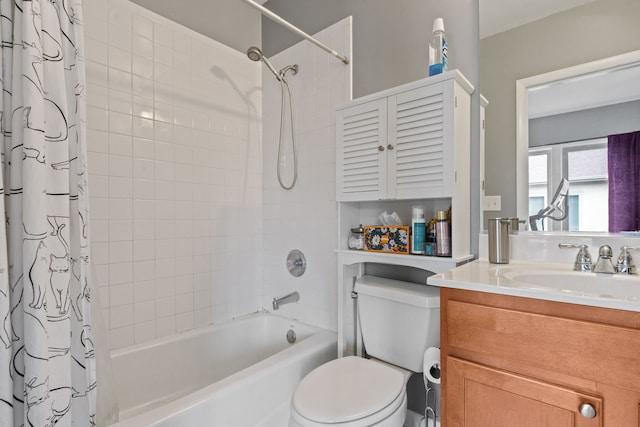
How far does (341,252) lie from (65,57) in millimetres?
1281

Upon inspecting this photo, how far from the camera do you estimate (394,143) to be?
1483 millimetres

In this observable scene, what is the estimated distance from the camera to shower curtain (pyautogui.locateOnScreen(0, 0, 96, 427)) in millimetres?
729

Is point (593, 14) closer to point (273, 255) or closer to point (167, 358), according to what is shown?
point (273, 255)

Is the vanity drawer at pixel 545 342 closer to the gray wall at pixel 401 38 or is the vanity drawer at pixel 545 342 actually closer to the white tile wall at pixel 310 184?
the gray wall at pixel 401 38

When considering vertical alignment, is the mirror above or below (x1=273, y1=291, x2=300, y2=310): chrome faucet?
above

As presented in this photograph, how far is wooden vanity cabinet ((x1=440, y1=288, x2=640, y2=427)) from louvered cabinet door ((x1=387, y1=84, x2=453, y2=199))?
52 centimetres

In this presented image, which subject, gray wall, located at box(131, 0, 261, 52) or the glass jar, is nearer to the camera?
the glass jar

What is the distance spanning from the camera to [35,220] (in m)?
0.74

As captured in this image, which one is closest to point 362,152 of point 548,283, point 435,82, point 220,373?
point 435,82

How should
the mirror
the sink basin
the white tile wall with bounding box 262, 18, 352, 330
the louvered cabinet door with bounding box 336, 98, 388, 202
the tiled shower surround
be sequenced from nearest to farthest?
1. the sink basin
2. the mirror
3. the louvered cabinet door with bounding box 336, 98, 388, 202
4. the tiled shower surround
5. the white tile wall with bounding box 262, 18, 352, 330

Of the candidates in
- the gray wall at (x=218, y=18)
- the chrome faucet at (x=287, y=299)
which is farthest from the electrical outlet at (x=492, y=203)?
the gray wall at (x=218, y=18)

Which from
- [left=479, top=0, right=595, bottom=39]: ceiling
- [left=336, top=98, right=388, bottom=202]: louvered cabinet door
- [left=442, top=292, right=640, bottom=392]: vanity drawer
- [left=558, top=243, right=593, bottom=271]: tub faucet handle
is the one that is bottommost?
[left=442, top=292, right=640, bottom=392]: vanity drawer

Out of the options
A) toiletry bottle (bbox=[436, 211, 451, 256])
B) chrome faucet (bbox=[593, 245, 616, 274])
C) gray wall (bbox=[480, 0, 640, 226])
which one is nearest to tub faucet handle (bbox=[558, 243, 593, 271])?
chrome faucet (bbox=[593, 245, 616, 274])

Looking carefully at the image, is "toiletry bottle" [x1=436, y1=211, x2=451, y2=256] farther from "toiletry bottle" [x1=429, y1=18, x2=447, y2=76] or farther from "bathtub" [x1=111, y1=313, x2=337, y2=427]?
"bathtub" [x1=111, y1=313, x2=337, y2=427]
